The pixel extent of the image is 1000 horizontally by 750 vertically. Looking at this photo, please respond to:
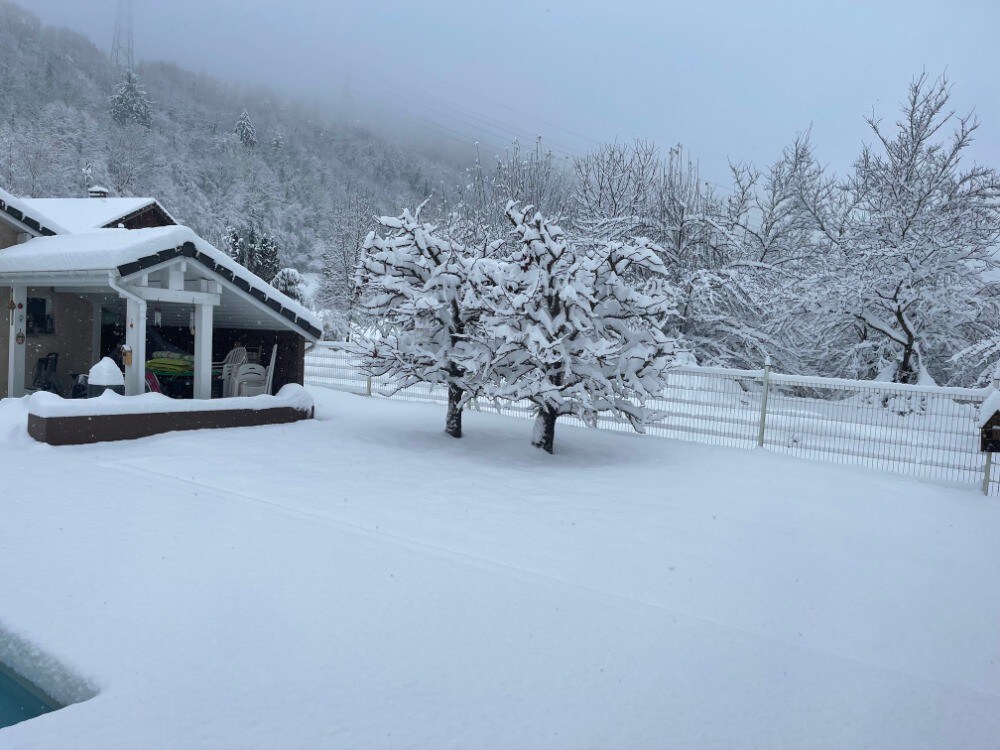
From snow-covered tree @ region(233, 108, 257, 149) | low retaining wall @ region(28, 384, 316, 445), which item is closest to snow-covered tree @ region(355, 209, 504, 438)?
low retaining wall @ region(28, 384, 316, 445)

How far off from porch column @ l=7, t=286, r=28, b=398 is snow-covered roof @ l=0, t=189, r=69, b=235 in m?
1.27

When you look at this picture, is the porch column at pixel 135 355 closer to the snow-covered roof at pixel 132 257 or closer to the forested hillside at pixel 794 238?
the snow-covered roof at pixel 132 257

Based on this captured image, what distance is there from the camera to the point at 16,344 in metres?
11.9

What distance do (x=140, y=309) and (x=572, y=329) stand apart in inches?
240

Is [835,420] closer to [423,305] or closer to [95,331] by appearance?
[423,305]

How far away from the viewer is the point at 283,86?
151125 millimetres

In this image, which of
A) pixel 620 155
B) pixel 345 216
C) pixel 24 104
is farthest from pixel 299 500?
pixel 24 104

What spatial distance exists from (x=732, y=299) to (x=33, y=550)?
16.2 metres

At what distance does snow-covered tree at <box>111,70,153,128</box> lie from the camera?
78875 millimetres

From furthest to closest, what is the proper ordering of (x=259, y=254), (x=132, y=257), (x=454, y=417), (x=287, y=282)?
(x=259, y=254)
(x=287, y=282)
(x=454, y=417)
(x=132, y=257)

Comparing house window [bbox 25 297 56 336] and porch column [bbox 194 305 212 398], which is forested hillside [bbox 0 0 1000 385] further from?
house window [bbox 25 297 56 336]

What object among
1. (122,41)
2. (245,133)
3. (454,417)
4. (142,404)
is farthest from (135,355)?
(122,41)

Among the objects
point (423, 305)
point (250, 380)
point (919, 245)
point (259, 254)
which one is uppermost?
point (259, 254)

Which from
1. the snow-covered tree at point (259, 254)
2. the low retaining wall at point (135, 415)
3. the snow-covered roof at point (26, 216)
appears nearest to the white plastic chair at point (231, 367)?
the low retaining wall at point (135, 415)
